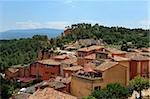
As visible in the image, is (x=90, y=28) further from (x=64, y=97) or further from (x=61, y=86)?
(x=64, y=97)

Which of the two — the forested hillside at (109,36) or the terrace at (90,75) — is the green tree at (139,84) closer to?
the terrace at (90,75)

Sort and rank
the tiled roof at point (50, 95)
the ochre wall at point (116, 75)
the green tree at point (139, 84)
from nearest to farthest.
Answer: the tiled roof at point (50, 95)
the green tree at point (139, 84)
the ochre wall at point (116, 75)

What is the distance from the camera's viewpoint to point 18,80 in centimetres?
2225

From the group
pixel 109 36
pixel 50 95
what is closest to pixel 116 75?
pixel 50 95

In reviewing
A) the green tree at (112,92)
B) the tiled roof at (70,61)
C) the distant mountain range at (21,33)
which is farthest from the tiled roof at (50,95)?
the tiled roof at (70,61)

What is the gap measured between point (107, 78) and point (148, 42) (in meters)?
14.4

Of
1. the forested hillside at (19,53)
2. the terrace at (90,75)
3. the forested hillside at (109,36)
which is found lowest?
the forested hillside at (19,53)

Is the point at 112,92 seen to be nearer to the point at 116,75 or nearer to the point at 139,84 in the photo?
the point at 139,84

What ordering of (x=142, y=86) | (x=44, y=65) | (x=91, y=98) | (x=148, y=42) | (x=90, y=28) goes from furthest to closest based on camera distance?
1. (x=90, y=28)
2. (x=148, y=42)
3. (x=44, y=65)
4. (x=142, y=86)
5. (x=91, y=98)

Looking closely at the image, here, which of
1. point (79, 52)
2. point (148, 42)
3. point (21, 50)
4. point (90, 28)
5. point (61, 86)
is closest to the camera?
point (61, 86)

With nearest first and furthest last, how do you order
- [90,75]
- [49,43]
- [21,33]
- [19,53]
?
[90,75]
[19,53]
[49,43]
[21,33]

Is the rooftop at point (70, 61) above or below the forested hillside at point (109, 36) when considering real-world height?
below

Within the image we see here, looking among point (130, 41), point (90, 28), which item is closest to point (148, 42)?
point (130, 41)

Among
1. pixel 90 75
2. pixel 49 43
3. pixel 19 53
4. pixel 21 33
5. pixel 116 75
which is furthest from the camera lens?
pixel 21 33
